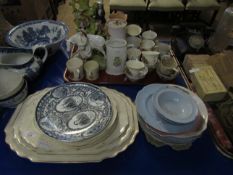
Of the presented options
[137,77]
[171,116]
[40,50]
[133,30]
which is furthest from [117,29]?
[171,116]

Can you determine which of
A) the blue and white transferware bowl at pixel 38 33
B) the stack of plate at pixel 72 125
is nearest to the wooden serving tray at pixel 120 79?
the stack of plate at pixel 72 125

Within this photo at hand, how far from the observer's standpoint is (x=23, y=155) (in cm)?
53

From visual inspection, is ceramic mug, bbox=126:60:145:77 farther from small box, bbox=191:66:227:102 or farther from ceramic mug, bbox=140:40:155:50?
small box, bbox=191:66:227:102

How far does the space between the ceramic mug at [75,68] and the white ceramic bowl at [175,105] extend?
1.04 feet

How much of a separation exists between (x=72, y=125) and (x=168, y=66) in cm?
44

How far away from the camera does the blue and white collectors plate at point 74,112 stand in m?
0.55

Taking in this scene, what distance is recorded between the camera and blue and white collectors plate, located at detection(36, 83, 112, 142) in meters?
0.55

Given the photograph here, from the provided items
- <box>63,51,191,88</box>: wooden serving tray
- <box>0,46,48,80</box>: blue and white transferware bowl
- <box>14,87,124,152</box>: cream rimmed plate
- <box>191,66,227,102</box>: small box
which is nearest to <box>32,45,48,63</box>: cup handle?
<box>0,46,48,80</box>: blue and white transferware bowl

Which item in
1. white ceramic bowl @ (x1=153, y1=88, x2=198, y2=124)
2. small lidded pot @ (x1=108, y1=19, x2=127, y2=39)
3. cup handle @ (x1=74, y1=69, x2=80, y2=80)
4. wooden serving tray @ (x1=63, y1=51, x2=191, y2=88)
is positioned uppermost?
small lidded pot @ (x1=108, y1=19, x2=127, y2=39)

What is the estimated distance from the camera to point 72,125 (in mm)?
583

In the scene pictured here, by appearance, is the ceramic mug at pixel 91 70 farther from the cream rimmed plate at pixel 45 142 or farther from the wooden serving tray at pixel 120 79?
the cream rimmed plate at pixel 45 142

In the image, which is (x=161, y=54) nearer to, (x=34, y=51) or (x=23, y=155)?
(x=34, y=51)

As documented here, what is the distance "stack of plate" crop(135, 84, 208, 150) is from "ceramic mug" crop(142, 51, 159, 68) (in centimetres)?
14

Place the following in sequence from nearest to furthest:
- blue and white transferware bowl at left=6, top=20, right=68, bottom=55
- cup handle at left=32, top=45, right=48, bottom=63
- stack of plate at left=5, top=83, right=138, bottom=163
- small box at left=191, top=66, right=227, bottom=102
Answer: stack of plate at left=5, top=83, right=138, bottom=163 → small box at left=191, top=66, right=227, bottom=102 → cup handle at left=32, top=45, right=48, bottom=63 → blue and white transferware bowl at left=6, top=20, right=68, bottom=55
